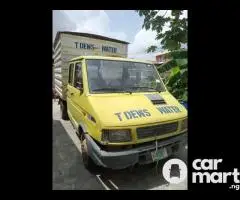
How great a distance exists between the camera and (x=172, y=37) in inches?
225

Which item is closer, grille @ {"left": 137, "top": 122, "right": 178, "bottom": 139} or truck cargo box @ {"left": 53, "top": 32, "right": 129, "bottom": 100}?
grille @ {"left": 137, "top": 122, "right": 178, "bottom": 139}

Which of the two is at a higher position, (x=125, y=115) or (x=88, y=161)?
(x=125, y=115)

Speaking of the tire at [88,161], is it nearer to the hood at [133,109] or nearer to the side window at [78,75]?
the hood at [133,109]

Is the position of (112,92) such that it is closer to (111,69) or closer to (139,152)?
(111,69)

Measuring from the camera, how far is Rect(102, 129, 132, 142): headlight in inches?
128

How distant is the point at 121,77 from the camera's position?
443cm

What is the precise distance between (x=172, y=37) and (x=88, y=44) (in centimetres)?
274

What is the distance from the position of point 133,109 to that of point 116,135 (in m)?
0.57

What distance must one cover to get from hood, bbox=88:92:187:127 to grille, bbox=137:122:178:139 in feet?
0.33

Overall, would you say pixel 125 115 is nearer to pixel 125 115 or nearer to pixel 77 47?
pixel 125 115

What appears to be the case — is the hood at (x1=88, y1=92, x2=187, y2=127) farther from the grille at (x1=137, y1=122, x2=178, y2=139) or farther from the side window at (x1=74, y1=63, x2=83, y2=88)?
the side window at (x1=74, y1=63, x2=83, y2=88)

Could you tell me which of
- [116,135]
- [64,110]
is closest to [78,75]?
[116,135]

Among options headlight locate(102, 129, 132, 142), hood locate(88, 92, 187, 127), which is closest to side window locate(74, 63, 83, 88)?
hood locate(88, 92, 187, 127)

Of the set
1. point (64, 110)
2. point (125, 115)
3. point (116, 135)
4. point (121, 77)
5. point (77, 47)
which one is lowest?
point (116, 135)
